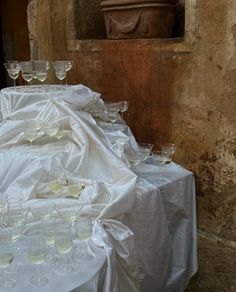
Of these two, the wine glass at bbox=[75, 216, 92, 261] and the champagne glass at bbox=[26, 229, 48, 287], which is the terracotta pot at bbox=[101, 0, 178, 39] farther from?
the champagne glass at bbox=[26, 229, 48, 287]

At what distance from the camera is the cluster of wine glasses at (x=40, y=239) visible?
1644 mm

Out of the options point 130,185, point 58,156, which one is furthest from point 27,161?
point 130,185

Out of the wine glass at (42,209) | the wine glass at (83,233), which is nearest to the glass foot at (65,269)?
the wine glass at (83,233)

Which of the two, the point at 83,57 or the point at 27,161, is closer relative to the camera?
the point at 27,161

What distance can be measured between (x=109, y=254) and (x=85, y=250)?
99mm

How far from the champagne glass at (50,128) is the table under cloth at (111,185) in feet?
0.16

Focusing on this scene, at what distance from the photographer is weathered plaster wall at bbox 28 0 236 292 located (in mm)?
2596

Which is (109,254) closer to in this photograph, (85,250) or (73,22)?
(85,250)

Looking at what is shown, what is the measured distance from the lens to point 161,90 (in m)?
2.93

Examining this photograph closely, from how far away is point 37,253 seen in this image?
165 centimetres

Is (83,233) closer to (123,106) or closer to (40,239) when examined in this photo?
(40,239)

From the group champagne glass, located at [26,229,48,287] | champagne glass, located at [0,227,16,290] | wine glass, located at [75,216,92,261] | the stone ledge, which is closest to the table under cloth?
wine glass, located at [75,216,92,261]

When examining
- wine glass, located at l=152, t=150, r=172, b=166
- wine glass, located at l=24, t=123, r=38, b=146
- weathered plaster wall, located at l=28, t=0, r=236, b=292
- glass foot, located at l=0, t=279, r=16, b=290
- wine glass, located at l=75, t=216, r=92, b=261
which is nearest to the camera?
glass foot, located at l=0, t=279, r=16, b=290

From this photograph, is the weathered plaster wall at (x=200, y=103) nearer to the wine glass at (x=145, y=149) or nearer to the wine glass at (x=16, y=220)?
the wine glass at (x=145, y=149)
